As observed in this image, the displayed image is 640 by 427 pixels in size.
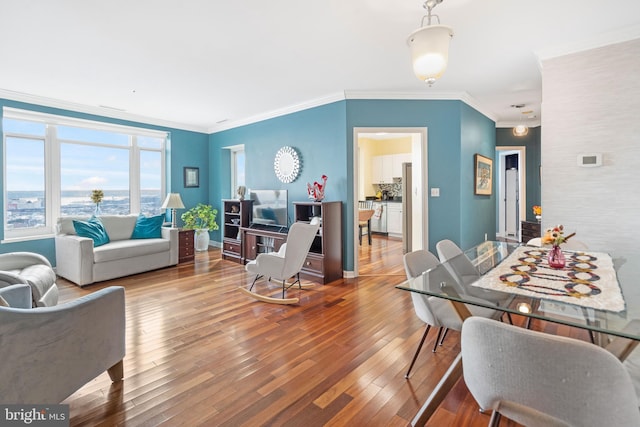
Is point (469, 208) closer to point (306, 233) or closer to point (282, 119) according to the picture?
point (306, 233)

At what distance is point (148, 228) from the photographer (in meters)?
5.07

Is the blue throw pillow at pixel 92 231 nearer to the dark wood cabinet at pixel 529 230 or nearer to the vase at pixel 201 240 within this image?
the vase at pixel 201 240

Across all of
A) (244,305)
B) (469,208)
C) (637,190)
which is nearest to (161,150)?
(244,305)

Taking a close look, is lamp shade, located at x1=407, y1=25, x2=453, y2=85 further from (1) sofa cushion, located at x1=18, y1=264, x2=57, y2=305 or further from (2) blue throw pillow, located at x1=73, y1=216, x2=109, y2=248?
(2) blue throw pillow, located at x1=73, y1=216, x2=109, y2=248

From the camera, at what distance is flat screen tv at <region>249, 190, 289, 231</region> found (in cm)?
509

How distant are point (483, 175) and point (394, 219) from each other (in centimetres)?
295

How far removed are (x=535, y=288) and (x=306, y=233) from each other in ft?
7.52

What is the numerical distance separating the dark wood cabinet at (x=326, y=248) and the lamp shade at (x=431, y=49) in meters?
2.39

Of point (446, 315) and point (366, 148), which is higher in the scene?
point (366, 148)

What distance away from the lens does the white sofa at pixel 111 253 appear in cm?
406

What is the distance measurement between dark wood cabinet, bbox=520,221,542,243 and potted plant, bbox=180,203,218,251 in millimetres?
6184

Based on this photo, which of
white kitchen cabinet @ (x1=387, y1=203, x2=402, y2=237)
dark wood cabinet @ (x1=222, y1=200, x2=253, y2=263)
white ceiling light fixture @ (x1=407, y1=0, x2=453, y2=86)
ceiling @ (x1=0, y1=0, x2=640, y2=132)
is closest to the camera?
white ceiling light fixture @ (x1=407, y1=0, x2=453, y2=86)

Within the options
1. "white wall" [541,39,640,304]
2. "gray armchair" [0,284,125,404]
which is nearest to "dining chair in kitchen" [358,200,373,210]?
"white wall" [541,39,640,304]

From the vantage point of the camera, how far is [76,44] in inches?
115
